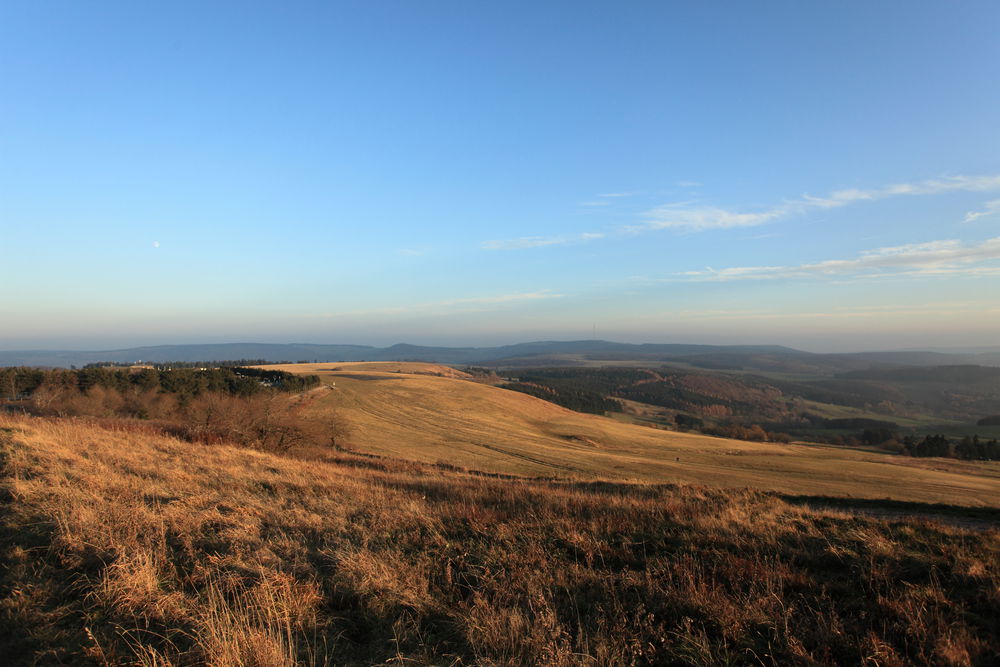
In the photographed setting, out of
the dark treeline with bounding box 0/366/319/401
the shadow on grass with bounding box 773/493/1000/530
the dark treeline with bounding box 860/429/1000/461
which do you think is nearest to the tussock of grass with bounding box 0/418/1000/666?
the shadow on grass with bounding box 773/493/1000/530

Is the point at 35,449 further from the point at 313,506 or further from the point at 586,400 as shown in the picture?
the point at 586,400

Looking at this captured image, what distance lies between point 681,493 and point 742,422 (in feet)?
415

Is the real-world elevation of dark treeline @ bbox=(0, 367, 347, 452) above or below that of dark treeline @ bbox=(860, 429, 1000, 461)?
above

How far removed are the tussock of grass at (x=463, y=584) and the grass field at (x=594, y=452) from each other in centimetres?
1840

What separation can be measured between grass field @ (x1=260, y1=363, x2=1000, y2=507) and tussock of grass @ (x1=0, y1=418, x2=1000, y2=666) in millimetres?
18398

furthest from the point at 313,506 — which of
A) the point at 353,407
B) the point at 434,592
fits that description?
the point at 353,407

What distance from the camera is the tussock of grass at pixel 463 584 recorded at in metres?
3.92

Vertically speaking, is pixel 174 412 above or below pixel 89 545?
below

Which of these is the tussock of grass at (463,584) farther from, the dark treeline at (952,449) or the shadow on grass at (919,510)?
the dark treeline at (952,449)

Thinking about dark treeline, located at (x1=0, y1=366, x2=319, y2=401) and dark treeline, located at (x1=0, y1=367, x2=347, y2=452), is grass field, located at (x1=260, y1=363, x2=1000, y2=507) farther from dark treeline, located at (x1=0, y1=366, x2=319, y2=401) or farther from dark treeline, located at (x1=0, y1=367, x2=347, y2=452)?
dark treeline, located at (x1=0, y1=366, x2=319, y2=401)

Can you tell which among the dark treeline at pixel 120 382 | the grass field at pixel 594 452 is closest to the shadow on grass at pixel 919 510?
the grass field at pixel 594 452

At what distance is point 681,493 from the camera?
1252cm

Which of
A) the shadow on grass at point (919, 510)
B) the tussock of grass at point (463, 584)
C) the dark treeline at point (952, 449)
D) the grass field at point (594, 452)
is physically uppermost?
the tussock of grass at point (463, 584)

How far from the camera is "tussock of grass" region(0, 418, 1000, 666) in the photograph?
12.9ft
